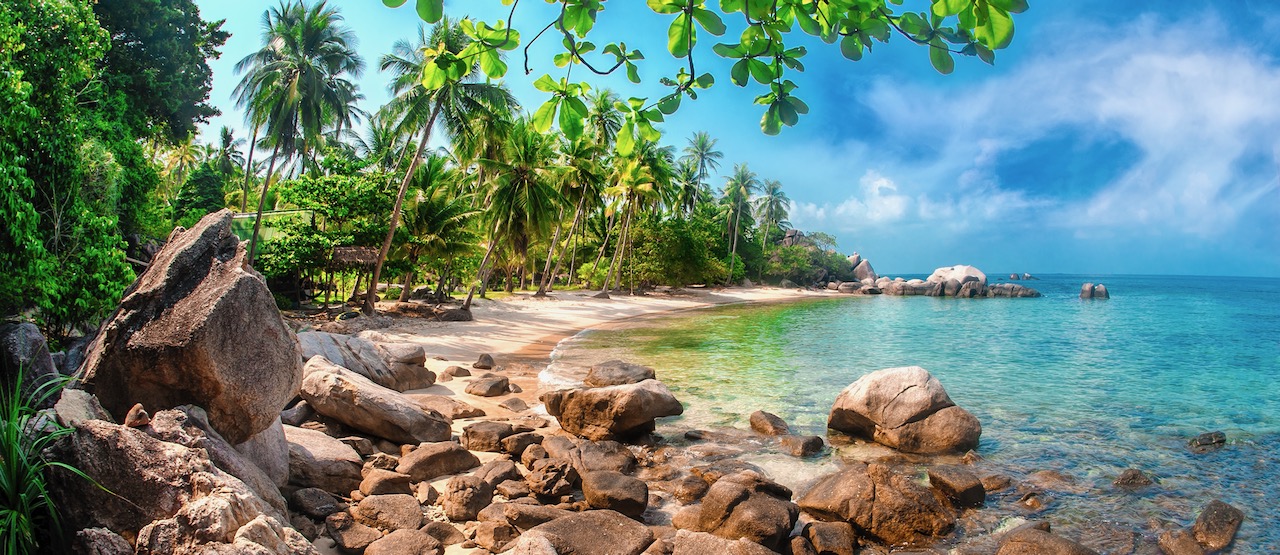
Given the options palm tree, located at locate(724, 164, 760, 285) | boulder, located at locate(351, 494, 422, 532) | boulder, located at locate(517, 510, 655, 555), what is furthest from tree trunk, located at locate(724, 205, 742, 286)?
boulder, located at locate(351, 494, 422, 532)

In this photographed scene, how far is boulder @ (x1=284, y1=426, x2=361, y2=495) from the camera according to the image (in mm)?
5723

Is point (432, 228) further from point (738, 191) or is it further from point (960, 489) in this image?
point (738, 191)

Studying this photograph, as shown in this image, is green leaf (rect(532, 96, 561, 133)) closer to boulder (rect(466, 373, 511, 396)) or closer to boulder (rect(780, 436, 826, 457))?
boulder (rect(780, 436, 826, 457))

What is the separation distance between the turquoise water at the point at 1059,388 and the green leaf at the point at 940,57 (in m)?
6.42

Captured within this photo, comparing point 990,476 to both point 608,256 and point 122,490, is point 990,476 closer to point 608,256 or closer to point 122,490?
point 122,490

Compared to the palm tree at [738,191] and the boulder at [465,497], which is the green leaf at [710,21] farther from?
the palm tree at [738,191]

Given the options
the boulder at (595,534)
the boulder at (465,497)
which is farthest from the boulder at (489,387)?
the boulder at (595,534)

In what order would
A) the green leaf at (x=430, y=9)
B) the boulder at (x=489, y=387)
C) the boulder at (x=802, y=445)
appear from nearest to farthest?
1. the green leaf at (x=430, y=9)
2. the boulder at (x=802, y=445)
3. the boulder at (x=489, y=387)

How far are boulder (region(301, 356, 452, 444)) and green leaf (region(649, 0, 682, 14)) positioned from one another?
6.81 metres

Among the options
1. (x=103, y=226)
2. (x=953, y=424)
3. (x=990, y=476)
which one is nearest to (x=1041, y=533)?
(x=990, y=476)

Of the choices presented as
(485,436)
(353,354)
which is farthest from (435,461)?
(353,354)

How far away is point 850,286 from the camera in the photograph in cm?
7138

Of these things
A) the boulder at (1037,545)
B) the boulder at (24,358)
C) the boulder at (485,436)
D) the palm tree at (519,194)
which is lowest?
the boulder at (485,436)

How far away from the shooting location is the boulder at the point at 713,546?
4922 millimetres
